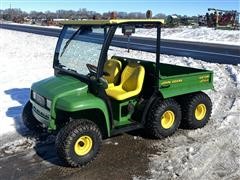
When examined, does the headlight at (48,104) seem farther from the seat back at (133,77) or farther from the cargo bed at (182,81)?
the cargo bed at (182,81)

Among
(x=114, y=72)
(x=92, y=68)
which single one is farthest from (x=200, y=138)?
(x=92, y=68)

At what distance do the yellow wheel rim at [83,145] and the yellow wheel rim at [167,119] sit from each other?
151 centimetres

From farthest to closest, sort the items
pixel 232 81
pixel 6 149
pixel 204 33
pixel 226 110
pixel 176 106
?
pixel 204 33 < pixel 232 81 < pixel 226 110 < pixel 176 106 < pixel 6 149

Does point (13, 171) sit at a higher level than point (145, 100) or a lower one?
lower

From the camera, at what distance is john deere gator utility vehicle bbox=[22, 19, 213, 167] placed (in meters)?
5.50

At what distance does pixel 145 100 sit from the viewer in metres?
6.34

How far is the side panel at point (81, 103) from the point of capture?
533 cm

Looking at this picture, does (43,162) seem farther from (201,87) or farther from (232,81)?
(232,81)

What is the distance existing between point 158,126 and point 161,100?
0.42 m

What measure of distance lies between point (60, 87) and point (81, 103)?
0.56 metres

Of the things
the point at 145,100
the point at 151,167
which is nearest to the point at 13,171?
the point at 151,167

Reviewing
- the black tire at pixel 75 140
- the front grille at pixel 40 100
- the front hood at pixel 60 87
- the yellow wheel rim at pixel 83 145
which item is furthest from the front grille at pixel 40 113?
the yellow wheel rim at pixel 83 145

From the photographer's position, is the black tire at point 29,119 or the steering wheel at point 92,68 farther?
the black tire at point 29,119

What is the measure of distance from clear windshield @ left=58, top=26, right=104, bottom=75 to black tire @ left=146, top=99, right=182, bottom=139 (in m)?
1.29
